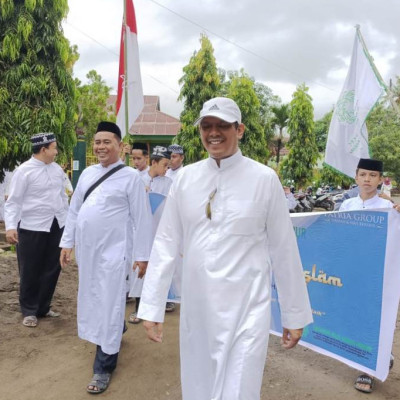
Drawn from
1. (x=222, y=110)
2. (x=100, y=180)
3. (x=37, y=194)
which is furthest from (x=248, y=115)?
(x=222, y=110)

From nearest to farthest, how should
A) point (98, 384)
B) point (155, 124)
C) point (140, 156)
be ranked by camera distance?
point (98, 384)
point (140, 156)
point (155, 124)

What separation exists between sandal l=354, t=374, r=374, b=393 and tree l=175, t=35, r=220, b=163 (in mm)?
12596

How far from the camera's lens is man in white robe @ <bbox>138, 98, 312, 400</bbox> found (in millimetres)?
2266

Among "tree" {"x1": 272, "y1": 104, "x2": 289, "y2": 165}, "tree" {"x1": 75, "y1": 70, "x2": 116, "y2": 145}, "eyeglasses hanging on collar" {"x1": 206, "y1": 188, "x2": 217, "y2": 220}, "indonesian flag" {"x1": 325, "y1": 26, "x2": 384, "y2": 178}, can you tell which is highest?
"tree" {"x1": 272, "y1": 104, "x2": 289, "y2": 165}

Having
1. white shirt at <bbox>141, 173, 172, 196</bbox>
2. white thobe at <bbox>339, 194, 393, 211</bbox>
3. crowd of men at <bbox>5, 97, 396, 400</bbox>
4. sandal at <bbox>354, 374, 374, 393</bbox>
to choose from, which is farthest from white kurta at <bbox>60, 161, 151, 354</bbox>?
white shirt at <bbox>141, 173, 172, 196</bbox>

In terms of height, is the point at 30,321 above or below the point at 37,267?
below

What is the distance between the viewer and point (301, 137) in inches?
782

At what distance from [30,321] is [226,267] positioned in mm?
3320

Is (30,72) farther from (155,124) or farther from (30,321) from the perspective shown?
(155,124)

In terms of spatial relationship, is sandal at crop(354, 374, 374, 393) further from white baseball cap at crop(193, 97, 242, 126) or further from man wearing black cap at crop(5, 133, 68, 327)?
man wearing black cap at crop(5, 133, 68, 327)

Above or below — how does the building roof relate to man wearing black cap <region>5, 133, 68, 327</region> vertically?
above

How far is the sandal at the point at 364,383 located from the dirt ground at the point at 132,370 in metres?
0.04

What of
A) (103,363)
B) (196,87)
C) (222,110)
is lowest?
(103,363)

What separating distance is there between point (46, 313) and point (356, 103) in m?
4.02
